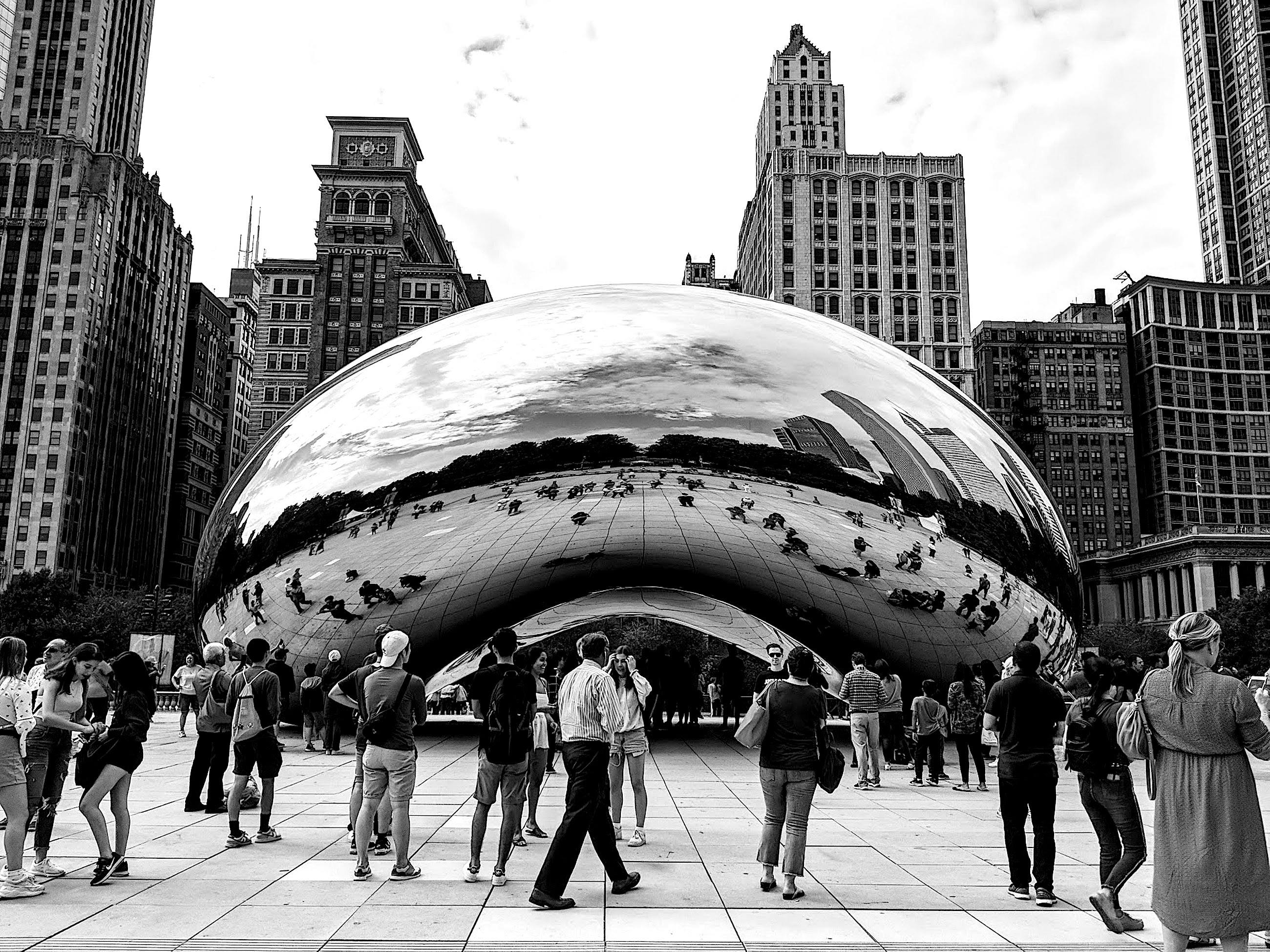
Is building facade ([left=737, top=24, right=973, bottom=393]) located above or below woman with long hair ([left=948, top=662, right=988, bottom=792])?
above

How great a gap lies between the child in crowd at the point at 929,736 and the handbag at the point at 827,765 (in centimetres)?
624

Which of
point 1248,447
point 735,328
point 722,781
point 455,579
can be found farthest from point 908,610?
point 1248,447

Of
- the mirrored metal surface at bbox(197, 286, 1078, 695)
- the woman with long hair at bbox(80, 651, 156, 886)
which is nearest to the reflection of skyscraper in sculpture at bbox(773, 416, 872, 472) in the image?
the mirrored metal surface at bbox(197, 286, 1078, 695)

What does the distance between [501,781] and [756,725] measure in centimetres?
168

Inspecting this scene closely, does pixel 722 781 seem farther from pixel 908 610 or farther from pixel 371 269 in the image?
pixel 371 269

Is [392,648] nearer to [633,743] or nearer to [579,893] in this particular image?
[579,893]

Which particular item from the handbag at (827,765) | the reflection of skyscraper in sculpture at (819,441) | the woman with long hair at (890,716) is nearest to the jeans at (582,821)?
the handbag at (827,765)

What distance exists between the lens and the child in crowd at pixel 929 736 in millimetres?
12117

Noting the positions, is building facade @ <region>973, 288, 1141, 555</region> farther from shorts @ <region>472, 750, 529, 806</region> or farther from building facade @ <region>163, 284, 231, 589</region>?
shorts @ <region>472, 750, 529, 806</region>

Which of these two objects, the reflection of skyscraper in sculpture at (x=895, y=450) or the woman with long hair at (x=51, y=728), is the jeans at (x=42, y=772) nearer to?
the woman with long hair at (x=51, y=728)

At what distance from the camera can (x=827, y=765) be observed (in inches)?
245

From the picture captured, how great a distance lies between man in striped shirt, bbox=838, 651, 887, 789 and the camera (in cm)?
1195

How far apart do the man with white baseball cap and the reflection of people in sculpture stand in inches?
→ 248

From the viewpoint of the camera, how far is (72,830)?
27.0ft
